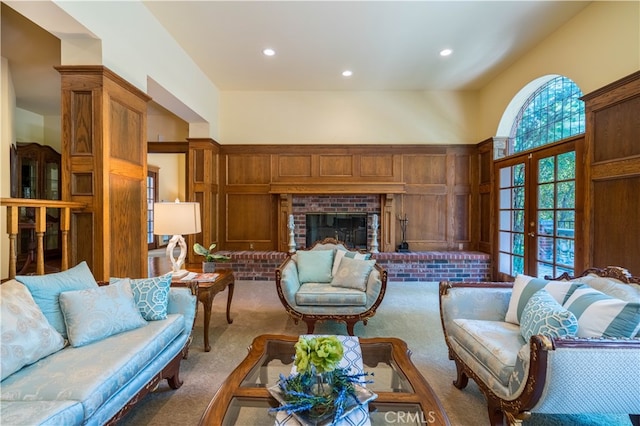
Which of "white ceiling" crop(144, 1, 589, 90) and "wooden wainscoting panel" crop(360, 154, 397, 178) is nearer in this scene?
"white ceiling" crop(144, 1, 589, 90)

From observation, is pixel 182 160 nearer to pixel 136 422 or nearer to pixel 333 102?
pixel 333 102

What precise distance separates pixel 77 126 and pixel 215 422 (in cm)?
271

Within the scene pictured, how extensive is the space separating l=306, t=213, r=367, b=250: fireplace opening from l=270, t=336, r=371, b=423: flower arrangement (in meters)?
4.48

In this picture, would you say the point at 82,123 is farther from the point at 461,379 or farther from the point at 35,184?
the point at 35,184

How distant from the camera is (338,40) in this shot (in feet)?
12.5

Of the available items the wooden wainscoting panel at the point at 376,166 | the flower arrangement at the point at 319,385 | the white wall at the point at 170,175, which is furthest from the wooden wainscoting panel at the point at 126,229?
the white wall at the point at 170,175

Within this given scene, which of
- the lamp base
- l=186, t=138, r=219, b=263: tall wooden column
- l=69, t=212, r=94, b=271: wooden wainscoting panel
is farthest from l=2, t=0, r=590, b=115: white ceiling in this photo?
the lamp base

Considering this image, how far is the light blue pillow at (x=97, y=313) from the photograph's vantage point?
68.1 inches

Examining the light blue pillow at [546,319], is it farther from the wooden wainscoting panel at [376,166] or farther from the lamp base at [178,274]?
the wooden wainscoting panel at [376,166]

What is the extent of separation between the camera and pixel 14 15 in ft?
9.48

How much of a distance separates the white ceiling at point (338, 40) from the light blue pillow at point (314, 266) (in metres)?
2.78

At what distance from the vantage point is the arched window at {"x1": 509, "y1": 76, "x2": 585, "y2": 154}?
362 centimetres

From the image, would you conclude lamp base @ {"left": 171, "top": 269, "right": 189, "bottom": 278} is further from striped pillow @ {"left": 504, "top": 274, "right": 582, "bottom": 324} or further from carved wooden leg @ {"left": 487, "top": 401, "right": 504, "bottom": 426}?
striped pillow @ {"left": 504, "top": 274, "right": 582, "bottom": 324}

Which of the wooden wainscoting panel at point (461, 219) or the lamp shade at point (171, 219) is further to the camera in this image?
the wooden wainscoting panel at point (461, 219)
